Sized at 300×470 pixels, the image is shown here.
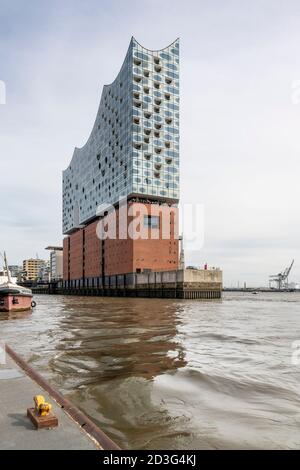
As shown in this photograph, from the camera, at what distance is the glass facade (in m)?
104

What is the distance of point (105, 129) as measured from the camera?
12325 cm

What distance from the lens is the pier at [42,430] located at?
5.51 m

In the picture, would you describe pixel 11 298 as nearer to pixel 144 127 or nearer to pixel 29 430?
pixel 29 430

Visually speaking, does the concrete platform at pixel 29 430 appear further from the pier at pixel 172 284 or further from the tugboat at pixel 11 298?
the pier at pixel 172 284

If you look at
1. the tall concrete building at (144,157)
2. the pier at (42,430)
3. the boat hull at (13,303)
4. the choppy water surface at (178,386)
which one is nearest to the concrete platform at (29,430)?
the pier at (42,430)

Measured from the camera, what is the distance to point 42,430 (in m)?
6.02

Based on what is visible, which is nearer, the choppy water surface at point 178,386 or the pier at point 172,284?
the choppy water surface at point 178,386

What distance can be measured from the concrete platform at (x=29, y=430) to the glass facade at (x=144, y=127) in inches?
3748

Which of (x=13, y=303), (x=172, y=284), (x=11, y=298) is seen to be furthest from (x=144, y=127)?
(x=13, y=303)

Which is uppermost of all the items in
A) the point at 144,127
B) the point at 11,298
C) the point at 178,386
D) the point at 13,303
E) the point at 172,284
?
the point at 144,127

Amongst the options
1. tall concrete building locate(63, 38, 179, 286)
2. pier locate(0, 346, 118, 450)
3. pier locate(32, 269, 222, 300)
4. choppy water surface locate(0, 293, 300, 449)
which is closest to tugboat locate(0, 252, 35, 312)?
choppy water surface locate(0, 293, 300, 449)

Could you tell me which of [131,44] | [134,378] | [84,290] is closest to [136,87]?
[131,44]

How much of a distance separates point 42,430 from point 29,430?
228mm
